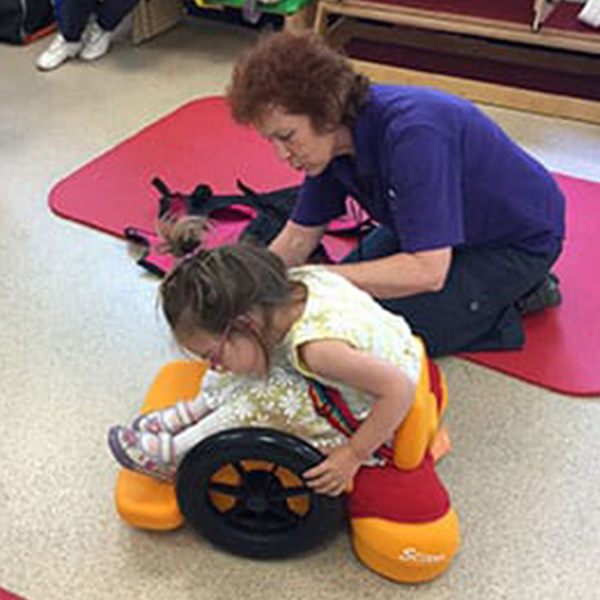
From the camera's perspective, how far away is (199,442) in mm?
1165

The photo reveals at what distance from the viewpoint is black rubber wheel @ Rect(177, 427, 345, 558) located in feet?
3.67

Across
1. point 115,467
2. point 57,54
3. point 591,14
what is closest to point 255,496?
point 115,467

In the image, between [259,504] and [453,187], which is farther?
[453,187]

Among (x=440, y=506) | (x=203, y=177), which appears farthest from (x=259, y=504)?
(x=203, y=177)

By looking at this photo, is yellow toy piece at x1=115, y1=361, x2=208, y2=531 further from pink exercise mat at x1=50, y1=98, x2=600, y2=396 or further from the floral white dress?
pink exercise mat at x1=50, y1=98, x2=600, y2=396

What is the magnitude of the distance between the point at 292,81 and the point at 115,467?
0.75 meters

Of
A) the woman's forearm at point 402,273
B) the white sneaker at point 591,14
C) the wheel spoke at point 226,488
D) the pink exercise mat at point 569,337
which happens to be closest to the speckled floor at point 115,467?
the pink exercise mat at point 569,337

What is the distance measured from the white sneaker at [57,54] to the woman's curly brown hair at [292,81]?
80.5 inches

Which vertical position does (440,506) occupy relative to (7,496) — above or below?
above

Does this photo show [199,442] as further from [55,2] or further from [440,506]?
[55,2]

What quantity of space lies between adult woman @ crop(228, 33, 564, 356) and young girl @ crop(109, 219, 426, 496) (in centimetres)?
21

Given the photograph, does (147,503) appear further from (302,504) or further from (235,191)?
(235,191)

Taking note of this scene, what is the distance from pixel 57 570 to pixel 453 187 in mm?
898

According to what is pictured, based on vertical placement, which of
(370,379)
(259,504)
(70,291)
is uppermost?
(370,379)
